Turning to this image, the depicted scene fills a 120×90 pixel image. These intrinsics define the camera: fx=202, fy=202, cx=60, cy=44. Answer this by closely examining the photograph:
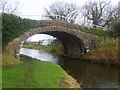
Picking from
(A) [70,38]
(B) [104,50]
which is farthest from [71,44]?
(B) [104,50]

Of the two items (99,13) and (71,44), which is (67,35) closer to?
(71,44)

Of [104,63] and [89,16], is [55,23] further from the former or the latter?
[89,16]

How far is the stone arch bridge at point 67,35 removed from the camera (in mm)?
22141

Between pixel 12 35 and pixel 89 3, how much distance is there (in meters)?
31.9

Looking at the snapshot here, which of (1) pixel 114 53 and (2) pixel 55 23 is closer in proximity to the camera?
(1) pixel 114 53

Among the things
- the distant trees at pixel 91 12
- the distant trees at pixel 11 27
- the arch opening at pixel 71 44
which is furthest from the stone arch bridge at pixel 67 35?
the distant trees at pixel 91 12

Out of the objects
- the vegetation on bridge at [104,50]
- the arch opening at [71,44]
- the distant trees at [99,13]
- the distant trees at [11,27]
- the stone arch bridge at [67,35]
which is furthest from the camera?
the distant trees at [99,13]

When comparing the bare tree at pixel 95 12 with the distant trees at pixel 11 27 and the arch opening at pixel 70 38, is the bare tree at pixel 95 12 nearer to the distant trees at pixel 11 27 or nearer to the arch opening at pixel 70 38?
the arch opening at pixel 70 38

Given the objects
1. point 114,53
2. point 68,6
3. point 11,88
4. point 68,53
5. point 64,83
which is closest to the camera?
point 11,88

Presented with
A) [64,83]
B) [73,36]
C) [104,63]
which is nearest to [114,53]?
[104,63]

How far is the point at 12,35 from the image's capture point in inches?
806

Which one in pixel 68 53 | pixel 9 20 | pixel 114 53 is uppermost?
pixel 9 20

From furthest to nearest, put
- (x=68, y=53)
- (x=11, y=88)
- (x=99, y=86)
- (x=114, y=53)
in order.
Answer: (x=68, y=53) < (x=114, y=53) < (x=99, y=86) < (x=11, y=88)

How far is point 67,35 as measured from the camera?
96.1ft
